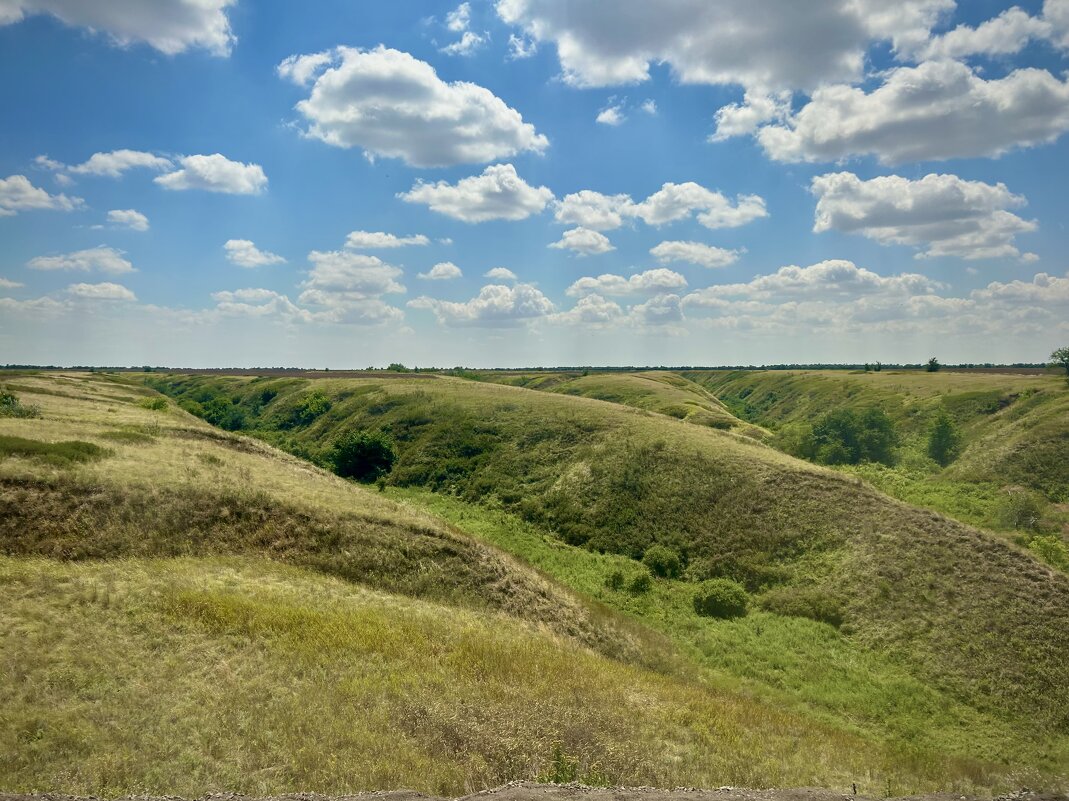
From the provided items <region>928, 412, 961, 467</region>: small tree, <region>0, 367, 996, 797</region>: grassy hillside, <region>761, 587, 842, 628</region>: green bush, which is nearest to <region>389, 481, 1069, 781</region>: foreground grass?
<region>761, 587, 842, 628</region>: green bush

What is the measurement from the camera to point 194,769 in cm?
1143

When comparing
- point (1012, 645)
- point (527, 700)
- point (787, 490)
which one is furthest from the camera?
point (787, 490)

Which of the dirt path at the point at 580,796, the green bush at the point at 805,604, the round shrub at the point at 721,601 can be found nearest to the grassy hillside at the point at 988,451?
the green bush at the point at 805,604

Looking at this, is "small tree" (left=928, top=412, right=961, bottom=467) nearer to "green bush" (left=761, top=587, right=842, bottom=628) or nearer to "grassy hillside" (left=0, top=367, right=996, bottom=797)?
"green bush" (left=761, top=587, right=842, bottom=628)

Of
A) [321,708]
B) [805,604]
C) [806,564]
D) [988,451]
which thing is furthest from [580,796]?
[988,451]

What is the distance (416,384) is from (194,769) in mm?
92975

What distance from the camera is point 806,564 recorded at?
121 ft

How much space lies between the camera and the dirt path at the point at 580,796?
9.85 m

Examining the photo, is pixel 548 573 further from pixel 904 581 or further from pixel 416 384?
pixel 416 384

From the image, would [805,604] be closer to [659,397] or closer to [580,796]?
[580,796]

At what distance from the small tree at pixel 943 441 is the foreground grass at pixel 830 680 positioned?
72798 millimetres

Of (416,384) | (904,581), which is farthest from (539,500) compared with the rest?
(416,384)

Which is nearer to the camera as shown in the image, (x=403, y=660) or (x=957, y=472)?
(x=403, y=660)

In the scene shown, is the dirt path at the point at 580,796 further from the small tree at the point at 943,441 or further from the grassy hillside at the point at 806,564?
the small tree at the point at 943,441
